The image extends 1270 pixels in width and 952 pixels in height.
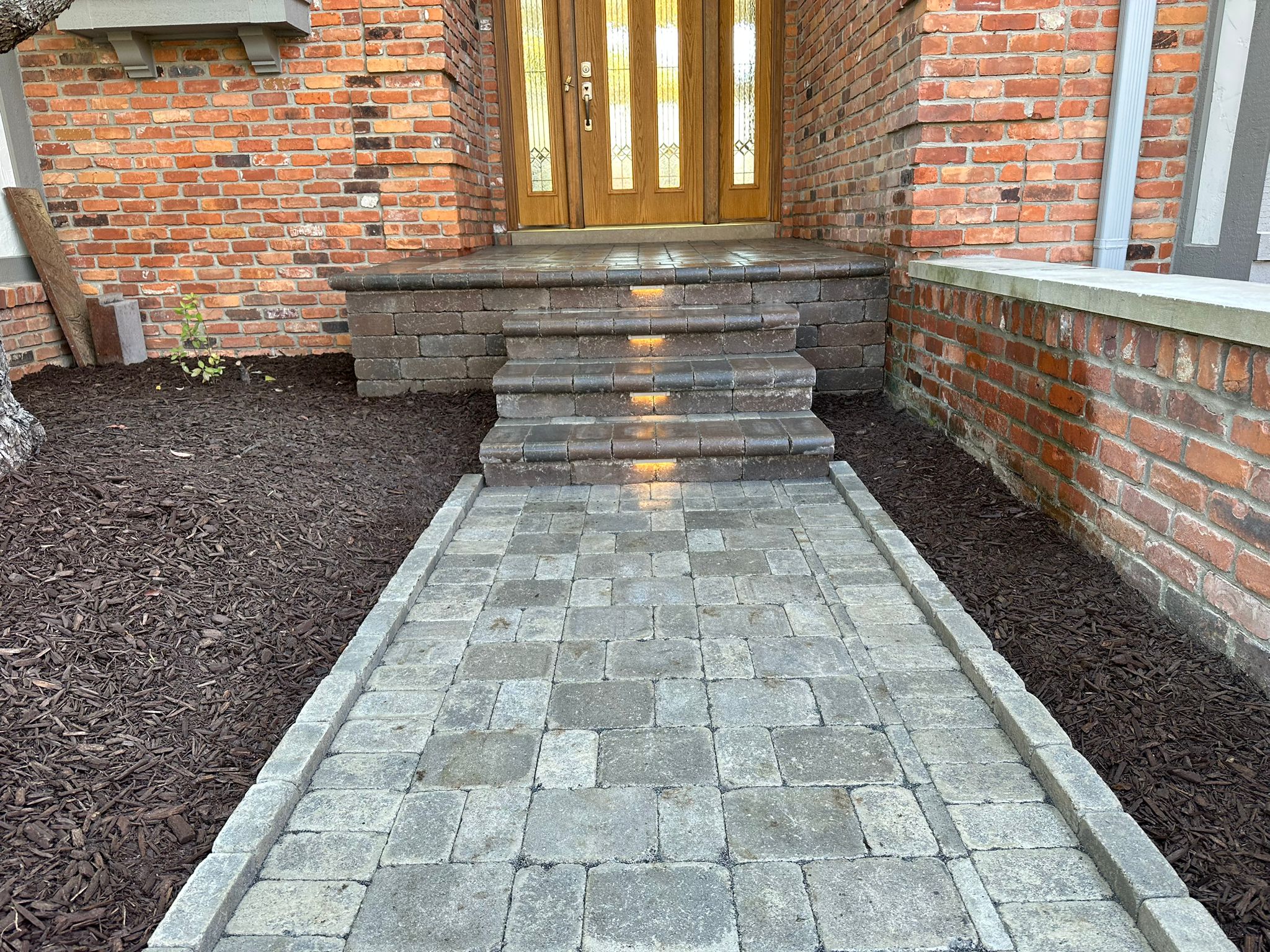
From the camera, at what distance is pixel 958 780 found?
1807mm

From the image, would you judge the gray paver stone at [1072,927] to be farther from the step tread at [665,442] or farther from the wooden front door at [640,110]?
the wooden front door at [640,110]

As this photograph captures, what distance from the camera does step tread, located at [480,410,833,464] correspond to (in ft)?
12.3

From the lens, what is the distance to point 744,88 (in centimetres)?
719

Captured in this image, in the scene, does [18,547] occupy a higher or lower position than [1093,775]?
higher

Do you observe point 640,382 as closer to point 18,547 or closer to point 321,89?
point 18,547

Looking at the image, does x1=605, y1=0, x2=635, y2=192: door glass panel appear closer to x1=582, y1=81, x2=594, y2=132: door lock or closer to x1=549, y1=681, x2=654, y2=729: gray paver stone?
x1=582, y1=81, x2=594, y2=132: door lock

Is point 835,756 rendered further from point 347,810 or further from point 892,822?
point 347,810

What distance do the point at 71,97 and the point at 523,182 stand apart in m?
3.35

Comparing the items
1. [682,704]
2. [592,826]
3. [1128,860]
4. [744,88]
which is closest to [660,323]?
[682,704]

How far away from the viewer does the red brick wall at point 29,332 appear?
514 centimetres

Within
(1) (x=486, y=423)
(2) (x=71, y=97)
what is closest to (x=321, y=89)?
(2) (x=71, y=97)

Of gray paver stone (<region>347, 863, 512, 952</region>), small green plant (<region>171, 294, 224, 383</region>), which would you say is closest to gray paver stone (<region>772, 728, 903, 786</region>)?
gray paver stone (<region>347, 863, 512, 952</region>)

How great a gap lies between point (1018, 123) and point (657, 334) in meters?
2.02

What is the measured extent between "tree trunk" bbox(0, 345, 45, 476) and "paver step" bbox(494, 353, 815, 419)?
1945mm
